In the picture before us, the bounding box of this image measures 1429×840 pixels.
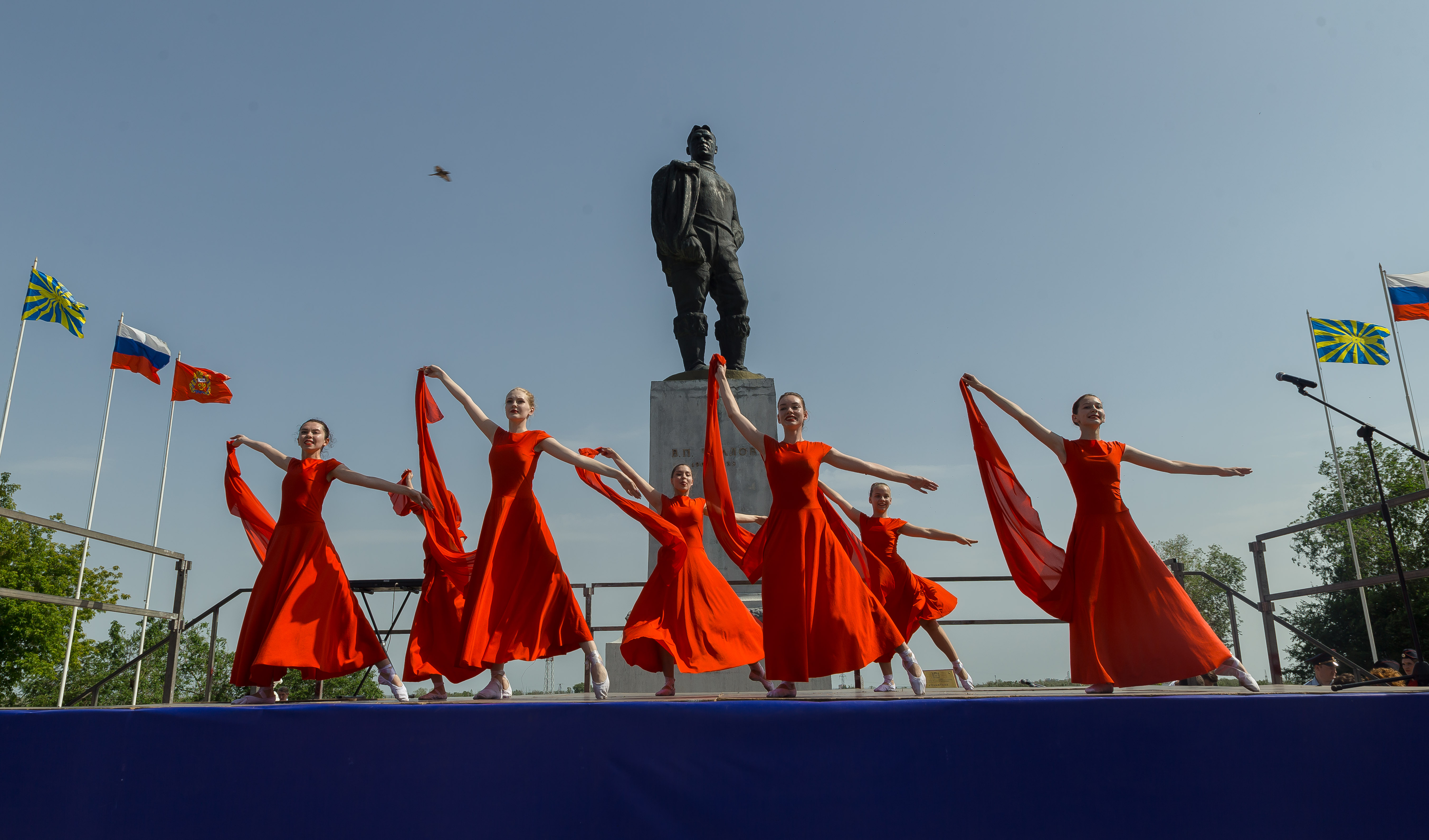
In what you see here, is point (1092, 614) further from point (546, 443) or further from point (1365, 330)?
point (1365, 330)

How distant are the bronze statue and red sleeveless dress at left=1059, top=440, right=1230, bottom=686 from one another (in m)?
4.89

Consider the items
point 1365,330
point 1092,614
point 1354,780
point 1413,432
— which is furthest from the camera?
point 1413,432

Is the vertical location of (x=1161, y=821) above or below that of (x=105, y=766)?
below

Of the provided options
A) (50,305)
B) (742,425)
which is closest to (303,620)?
(742,425)

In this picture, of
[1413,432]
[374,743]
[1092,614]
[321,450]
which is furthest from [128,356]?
Result: [1413,432]

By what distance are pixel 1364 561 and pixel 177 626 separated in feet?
145

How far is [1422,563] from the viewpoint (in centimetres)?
3400

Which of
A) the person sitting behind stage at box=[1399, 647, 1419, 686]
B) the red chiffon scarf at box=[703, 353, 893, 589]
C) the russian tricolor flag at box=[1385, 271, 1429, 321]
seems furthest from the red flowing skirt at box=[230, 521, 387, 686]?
the russian tricolor flag at box=[1385, 271, 1429, 321]

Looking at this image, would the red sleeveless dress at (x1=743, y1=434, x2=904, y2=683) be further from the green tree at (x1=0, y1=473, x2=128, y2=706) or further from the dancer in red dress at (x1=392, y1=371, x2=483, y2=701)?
the green tree at (x1=0, y1=473, x2=128, y2=706)

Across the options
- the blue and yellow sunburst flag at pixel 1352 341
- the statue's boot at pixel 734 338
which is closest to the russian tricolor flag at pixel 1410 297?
the blue and yellow sunburst flag at pixel 1352 341

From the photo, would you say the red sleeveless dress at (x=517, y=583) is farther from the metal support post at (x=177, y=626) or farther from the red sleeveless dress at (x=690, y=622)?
the metal support post at (x=177, y=626)

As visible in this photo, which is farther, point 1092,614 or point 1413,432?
point 1413,432

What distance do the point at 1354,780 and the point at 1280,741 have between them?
286mm

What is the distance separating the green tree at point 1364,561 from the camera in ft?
101
